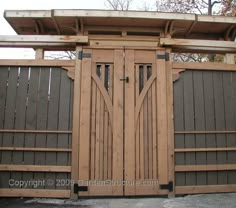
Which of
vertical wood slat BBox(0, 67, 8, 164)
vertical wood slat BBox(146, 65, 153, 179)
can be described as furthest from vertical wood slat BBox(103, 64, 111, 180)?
vertical wood slat BBox(0, 67, 8, 164)

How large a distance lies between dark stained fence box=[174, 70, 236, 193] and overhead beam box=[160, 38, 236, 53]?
1.41 feet

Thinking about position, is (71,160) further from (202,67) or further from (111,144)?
(202,67)

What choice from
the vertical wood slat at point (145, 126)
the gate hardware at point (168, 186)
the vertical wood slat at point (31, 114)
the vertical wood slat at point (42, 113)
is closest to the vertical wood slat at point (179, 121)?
the gate hardware at point (168, 186)

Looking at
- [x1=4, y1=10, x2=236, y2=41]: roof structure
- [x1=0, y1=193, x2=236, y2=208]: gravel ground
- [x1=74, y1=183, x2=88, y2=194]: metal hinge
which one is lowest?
[x1=0, y1=193, x2=236, y2=208]: gravel ground

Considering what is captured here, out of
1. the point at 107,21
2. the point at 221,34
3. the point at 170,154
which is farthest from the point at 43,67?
the point at 221,34

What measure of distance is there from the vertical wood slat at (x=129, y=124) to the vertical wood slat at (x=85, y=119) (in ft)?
1.97

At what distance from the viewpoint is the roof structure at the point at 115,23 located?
412 centimetres

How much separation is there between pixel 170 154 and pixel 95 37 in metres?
2.29

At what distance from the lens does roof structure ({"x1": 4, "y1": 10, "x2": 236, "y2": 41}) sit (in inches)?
162

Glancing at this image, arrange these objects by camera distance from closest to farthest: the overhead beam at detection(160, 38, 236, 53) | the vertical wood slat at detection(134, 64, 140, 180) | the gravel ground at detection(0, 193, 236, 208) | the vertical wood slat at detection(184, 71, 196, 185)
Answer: the gravel ground at detection(0, 193, 236, 208), the vertical wood slat at detection(134, 64, 140, 180), the vertical wood slat at detection(184, 71, 196, 185), the overhead beam at detection(160, 38, 236, 53)

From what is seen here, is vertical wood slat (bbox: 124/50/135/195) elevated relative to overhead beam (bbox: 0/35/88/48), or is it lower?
lower

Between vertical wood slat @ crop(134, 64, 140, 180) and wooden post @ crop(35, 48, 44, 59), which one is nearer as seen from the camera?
vertical wood slat @ crop(134, 64, 140, 180)

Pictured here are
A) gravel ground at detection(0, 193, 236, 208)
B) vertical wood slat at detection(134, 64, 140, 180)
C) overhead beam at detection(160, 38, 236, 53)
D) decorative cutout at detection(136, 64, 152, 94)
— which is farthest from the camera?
overhead beam at detection(160, 38, 236, 53)

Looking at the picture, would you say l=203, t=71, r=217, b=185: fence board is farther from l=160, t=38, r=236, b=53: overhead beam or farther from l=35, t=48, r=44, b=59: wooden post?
l=35, t=48, r=44, b=59: wooden post
